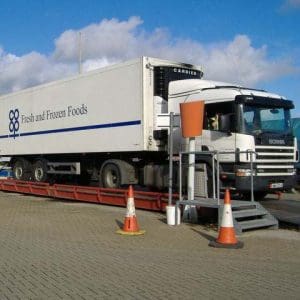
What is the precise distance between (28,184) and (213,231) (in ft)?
33.9

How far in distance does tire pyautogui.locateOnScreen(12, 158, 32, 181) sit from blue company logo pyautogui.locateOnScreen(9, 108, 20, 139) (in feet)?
3.67

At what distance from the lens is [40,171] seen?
20.5m

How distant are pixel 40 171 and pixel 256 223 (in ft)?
38.1

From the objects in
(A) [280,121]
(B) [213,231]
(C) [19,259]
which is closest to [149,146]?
(A) [280,121]

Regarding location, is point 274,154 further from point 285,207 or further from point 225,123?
point 285,207

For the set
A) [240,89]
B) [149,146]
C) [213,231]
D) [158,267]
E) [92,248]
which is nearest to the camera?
[158,267]

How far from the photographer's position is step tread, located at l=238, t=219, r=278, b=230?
10.6 m

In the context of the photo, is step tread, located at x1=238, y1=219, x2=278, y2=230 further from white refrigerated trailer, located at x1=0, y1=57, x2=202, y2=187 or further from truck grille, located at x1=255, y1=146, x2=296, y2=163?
white refrigerated trailer, located at x1=0, y1=57, x2=202, y2=187

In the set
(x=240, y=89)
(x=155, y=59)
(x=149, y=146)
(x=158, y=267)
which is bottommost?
(x=158, y=267)

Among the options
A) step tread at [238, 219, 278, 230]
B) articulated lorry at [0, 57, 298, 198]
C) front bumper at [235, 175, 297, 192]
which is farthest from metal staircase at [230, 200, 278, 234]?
front bumper at [235, 175, 297, 192]

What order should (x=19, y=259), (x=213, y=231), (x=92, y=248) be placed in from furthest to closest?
(x=213, y=231) < (x=92, y=248) < (x=19, y=259)

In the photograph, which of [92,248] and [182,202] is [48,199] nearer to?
[182,202]

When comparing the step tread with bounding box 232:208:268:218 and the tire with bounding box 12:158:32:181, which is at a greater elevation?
the tire with bounding box 12:158:32:181

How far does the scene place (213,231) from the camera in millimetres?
10797
